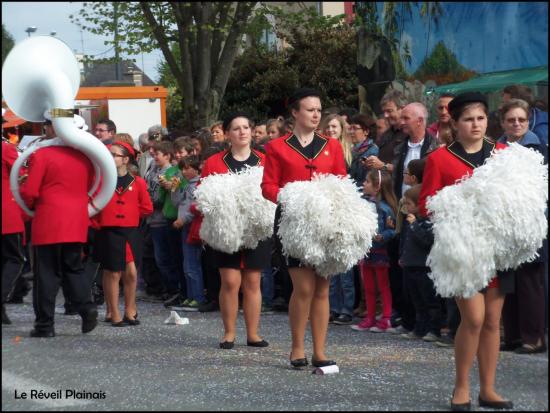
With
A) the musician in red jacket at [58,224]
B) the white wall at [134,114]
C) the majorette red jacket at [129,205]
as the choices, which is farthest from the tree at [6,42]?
the white wall at [134,114]

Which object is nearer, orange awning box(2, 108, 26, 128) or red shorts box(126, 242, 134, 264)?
orange awning box(2, 108, 26, 128)

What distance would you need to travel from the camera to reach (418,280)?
7328mm

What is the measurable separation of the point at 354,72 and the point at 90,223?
15084 mm

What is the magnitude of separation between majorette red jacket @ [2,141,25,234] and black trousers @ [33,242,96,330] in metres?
0.24

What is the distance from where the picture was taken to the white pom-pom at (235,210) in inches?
269

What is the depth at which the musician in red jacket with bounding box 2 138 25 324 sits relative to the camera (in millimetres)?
3861

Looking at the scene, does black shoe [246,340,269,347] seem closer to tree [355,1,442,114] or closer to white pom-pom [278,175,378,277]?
white pom-pom [278,175,378,277]

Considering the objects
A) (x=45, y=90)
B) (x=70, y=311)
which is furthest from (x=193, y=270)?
(x=45, y=90)

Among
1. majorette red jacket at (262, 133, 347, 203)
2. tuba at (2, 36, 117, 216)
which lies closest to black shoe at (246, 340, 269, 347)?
majorette red jacket at (262, 133, 347, 203)

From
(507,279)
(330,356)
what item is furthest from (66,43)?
(330,356)

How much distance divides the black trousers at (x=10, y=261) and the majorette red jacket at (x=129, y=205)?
2160 mm

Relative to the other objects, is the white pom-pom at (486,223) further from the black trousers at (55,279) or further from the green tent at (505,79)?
the green tent at (505,79)

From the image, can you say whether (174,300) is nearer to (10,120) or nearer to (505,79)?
(505,79)

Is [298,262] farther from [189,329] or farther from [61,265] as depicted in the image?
[189,329]
